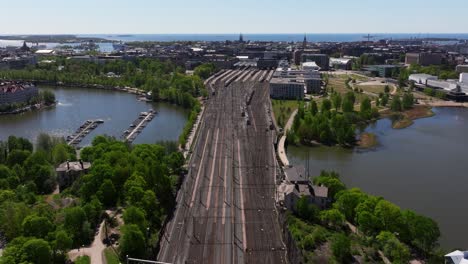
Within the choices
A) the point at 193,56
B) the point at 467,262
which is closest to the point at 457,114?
the point at 467,262

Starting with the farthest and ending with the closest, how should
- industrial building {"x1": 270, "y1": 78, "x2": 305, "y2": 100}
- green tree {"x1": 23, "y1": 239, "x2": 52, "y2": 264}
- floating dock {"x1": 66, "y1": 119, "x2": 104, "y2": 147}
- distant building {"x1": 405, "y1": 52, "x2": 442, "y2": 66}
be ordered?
distant building {"x1": 405, "y1": 52, "x2": 442, "y2": 66}, industrial building {"x1": 270, "y1": 78, "x2": 305, "y2": 100}, floating dock {"x1": 66, "y1": 119, "x2": 104, "y2": 147}, green tree {"x1": 23, "y1": 239, "x2": 52, "y2": 264}

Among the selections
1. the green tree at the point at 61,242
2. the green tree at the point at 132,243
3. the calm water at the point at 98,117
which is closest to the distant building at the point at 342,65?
the calm water at the point at 98,117

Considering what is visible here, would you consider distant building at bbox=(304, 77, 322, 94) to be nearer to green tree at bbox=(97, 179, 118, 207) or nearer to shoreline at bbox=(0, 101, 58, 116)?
shoreline at bbox=(0, 101, 58, 116)

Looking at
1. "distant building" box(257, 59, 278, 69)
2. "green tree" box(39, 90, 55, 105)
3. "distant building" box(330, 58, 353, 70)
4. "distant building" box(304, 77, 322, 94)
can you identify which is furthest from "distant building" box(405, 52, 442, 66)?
"green tree" box(39, 90, 55, 105)

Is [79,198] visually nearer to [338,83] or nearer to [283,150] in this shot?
[283,150]

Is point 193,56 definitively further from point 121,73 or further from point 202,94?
point 202,94

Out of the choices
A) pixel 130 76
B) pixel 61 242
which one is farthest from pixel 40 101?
pixel 61 242
